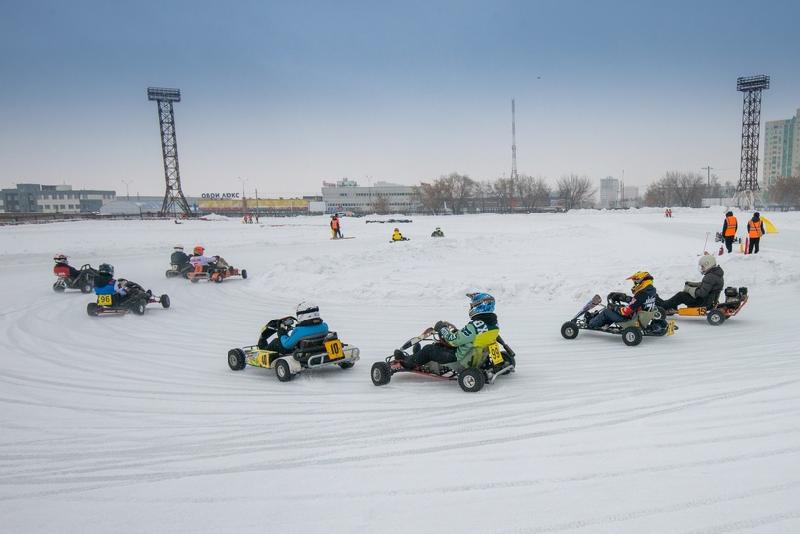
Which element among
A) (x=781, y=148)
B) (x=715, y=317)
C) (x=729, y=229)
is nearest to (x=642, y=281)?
(x=715, y=317)

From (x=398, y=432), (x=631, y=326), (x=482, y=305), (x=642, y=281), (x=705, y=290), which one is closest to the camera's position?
(x=398, y=432)

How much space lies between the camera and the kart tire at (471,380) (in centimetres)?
695

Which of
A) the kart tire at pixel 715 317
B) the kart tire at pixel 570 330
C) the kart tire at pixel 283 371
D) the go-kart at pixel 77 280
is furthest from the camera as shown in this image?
the go-kart at pixel 77 280

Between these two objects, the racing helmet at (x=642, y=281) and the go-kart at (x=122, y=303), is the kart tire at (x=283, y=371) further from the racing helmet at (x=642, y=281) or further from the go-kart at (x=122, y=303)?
the go-kart at (x=122, y=303)

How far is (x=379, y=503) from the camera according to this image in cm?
433

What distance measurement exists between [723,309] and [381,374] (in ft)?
24.2

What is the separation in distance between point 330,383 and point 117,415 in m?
2.79

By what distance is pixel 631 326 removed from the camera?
9242 millimetres

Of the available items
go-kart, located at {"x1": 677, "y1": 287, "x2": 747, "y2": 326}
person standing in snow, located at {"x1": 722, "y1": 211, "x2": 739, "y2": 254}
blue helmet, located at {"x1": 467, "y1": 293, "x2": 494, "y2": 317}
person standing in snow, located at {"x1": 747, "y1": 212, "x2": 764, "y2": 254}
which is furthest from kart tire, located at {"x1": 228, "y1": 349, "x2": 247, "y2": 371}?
person standing in snow, located at {"x1": 722, "y1": 211, "x2": 739, "y2": 254}

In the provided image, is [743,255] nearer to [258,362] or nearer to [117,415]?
[258,362]

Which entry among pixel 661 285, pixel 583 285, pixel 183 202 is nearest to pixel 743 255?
pixel 661 285

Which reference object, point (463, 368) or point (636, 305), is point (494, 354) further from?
point (636, 305)

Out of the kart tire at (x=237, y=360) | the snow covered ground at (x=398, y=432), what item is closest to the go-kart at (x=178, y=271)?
the snow covered ground at (x=398, y=432)

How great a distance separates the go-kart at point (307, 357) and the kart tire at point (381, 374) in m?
0.73
